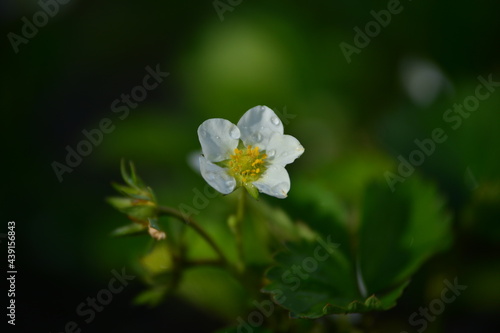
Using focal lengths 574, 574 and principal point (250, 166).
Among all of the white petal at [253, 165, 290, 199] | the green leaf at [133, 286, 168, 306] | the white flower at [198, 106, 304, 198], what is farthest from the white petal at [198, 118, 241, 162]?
the green leaf at [133, 286, 168, 306]

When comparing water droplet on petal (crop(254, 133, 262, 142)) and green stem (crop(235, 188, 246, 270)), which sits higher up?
water droplet on petal (crop(254, 133, 262, 142))

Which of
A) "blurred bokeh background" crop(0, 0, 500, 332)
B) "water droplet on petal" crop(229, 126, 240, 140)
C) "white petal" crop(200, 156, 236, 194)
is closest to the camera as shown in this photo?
"white petal" crop(200, 156, 236, 194)

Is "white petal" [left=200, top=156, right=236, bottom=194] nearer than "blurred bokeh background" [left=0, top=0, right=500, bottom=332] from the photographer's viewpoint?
Yes

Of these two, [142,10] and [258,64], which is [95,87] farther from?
[258,64]

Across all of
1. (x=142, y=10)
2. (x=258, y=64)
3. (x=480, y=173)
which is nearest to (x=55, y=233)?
(x=258, y=64)

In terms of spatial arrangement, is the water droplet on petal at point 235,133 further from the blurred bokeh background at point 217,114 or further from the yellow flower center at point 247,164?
the blurred bokeh background at point 217,114

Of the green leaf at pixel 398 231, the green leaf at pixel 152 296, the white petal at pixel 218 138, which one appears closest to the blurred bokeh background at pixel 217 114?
the green leaf at pixel 398 231

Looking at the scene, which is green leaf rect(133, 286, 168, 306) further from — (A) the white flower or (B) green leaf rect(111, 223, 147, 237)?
(A) the white flower

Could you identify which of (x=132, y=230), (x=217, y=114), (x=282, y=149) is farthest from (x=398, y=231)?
(x=217, y=114)
